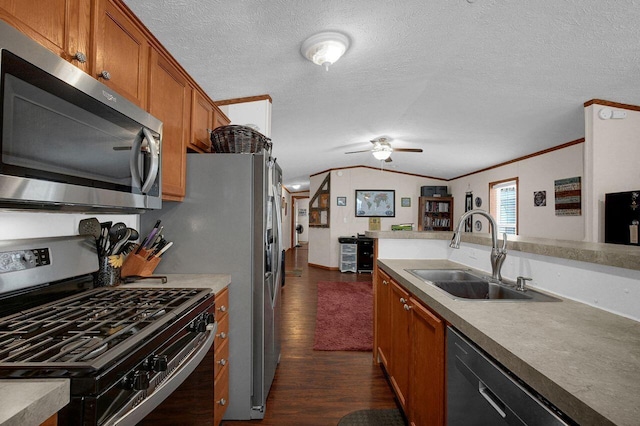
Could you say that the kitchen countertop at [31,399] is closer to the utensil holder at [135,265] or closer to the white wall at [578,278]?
the utensil holder at [135,265]

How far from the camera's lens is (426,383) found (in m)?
1.31

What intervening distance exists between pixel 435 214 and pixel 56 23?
737 centimetres

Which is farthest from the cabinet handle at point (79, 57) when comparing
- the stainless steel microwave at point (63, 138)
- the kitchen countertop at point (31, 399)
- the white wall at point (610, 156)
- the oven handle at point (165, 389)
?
the white wall at point (610, 156)

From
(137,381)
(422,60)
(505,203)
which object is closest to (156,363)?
(137,381)

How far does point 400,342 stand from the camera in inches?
69.4

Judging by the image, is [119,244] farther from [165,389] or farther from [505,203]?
[505,203]

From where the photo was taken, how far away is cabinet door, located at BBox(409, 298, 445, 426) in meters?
1.18

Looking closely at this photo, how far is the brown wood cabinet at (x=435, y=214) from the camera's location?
7.17m

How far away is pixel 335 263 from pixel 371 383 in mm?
4912

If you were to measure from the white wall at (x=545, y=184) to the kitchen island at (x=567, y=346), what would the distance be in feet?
11.4

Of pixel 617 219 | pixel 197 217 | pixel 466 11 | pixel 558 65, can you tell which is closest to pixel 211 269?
pixel 197 217

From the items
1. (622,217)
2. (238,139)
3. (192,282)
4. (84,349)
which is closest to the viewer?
(84,349)

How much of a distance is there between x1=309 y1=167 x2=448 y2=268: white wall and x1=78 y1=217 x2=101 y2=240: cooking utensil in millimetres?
5892

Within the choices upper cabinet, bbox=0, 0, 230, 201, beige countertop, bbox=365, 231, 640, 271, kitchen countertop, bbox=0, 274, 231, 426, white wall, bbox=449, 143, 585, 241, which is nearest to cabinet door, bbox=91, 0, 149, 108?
upper cabinet, bbox=0, 0, 230, 201
